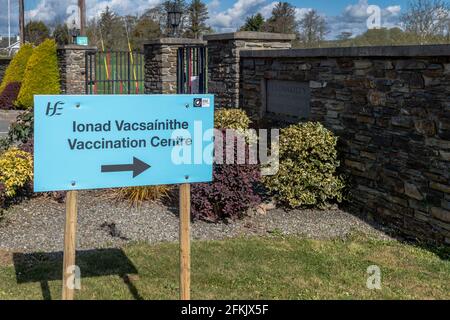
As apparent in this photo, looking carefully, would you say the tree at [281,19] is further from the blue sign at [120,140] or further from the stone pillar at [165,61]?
the blue sign at [120,140]

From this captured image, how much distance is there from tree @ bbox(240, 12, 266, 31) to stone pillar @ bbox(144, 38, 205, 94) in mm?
14448

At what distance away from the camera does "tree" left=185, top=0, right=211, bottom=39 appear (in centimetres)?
3217

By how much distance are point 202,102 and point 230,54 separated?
5996 millimetres

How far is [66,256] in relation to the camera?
3.66 metres

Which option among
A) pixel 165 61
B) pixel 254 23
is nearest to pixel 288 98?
pixel 165 61

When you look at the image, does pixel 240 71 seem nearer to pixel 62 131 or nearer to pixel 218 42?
pixel 218 42

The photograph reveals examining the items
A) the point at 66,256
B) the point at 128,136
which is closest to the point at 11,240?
the point at 66,256

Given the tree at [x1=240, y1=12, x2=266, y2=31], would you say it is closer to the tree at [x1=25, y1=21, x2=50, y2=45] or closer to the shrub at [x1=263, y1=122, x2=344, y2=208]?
the shrub at [x1=263, y1=122, x2=344, y2=208]

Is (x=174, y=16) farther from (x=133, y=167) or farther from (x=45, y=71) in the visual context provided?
(x=133, y=167)

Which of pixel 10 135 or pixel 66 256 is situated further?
pixel 10 135

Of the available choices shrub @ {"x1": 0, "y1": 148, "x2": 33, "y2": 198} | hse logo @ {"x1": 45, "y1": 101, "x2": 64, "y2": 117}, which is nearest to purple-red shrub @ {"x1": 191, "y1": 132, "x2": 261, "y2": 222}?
shrub @ {"x1": 0, "y1": 148, "x2": 33, "y2": 198}
